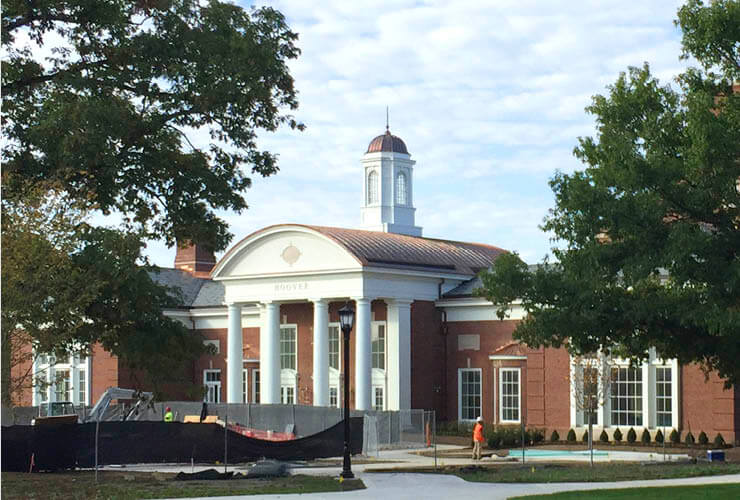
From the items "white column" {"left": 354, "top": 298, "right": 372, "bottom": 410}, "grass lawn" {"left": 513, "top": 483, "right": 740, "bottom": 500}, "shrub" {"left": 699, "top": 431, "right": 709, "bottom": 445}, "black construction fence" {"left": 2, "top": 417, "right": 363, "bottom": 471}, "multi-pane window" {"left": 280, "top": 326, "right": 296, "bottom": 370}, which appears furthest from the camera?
"multi-pane window" {"left": 280, "top": 326, "right": 296, "bottom": 370}

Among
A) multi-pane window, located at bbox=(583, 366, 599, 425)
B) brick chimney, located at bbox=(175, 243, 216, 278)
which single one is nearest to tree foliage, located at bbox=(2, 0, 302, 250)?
multi-pane window, located at bbox=(583, 366, 599, 425)

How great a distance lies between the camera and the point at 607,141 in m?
29.2

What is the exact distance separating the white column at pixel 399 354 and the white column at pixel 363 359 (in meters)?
1.31

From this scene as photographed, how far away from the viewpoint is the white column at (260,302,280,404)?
5653 centimetres

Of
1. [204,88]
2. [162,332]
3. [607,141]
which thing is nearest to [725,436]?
[607,141]

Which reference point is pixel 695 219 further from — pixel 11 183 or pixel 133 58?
pixel 11 183

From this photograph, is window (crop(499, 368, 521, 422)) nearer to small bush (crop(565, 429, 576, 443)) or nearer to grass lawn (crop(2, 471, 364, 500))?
small bush (crop(565, 429, 576, 443))

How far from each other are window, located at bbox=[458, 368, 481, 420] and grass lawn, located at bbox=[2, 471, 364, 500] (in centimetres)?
2456

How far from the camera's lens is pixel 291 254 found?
56750 mm

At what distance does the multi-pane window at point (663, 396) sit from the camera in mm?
47438

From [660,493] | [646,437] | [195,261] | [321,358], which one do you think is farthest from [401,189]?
[660,493]

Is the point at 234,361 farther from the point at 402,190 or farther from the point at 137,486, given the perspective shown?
the point at 137,486

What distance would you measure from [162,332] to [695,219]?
41.0ft

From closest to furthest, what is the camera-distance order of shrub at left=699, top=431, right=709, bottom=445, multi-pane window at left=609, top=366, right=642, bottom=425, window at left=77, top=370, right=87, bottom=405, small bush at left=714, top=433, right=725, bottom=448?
small bush at left=714, top=433, right=725, bottom=448, shrub at left=699, top=431, right=709, bottom=445, multi-pane window at left=609, top=366, right=642, bottom=425, window at left=77, top=370, right=87, bottom=405
